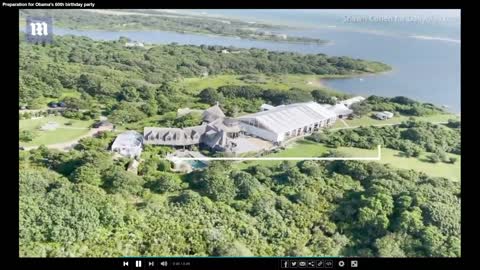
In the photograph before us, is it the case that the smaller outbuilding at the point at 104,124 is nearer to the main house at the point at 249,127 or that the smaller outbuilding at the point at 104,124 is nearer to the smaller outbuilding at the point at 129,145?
the smaller outbuilding at the point at 129,145

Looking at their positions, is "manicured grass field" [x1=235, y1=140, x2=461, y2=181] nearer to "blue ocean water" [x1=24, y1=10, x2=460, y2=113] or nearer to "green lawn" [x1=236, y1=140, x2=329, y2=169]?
"green lawn" [x1=236, y1=140, x2=329, y2=169]

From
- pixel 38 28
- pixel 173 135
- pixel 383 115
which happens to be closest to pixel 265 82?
pixel 173 135

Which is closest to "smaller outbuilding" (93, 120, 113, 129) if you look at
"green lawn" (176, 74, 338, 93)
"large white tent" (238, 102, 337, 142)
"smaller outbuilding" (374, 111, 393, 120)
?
"green lawn" (176, 74, 338, 93)

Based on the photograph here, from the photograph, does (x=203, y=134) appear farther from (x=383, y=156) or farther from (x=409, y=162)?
(x=409, y=162)

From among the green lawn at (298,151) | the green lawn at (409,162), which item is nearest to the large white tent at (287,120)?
the green lawn at (298,151)
